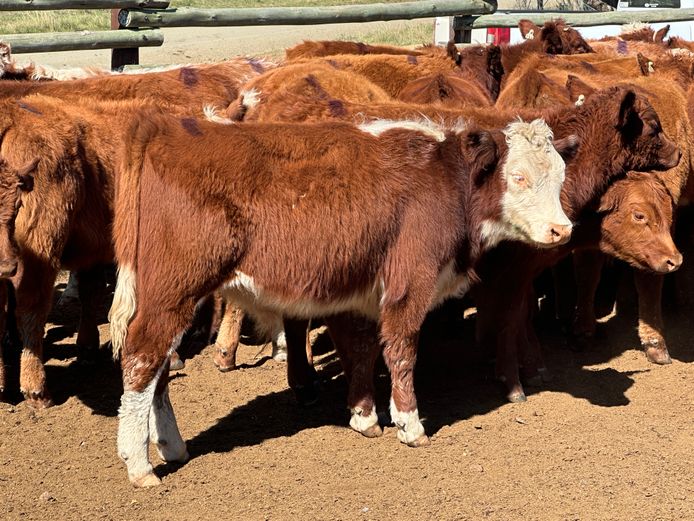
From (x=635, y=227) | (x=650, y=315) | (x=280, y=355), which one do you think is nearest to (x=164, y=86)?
(x=280, y=355)

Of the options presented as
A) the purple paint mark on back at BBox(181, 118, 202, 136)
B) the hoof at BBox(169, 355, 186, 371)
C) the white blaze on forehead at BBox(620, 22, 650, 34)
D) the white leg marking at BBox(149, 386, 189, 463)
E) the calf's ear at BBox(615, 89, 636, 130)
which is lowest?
the hoof at BBox(169, 355, 186, 371)

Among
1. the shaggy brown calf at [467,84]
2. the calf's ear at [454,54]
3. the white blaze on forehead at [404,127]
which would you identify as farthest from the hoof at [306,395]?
the calf's ear at [454,54]

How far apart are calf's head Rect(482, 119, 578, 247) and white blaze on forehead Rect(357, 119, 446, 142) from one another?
43cm

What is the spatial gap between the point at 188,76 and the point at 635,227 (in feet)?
13.6

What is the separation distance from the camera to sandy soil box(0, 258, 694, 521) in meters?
5.69

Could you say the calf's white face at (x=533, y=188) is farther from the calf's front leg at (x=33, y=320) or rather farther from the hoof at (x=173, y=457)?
the calf's front leg at (x=33, y=320)

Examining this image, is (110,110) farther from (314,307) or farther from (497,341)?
(497,341)

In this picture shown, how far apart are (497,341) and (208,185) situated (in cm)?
269

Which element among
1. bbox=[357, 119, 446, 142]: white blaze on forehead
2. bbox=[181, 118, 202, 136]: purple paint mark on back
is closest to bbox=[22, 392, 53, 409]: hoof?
bbox=[181, 118, 202, 136]: purple paint mark on back

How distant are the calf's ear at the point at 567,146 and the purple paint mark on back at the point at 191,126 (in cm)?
233

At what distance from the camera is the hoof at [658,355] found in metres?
8.27

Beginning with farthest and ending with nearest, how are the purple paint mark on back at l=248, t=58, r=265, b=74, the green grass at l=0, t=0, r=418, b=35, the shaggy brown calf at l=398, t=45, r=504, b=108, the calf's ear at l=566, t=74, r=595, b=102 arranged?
the green grass at l=0, t=0, r=418, b=35, the purple paint mark on back at l=248, t=58, r=265, b=74, the shaggy brown calf at l=398, t=45, r=504, b=108, the calf's ear at l=566, t=74, r=595, b=102

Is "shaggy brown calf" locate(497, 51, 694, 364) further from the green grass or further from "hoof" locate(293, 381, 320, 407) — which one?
the green grass

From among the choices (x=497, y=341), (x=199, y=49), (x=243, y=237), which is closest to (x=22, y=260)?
(x=243, y=237)
